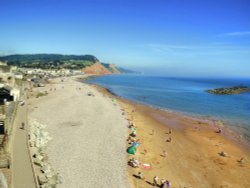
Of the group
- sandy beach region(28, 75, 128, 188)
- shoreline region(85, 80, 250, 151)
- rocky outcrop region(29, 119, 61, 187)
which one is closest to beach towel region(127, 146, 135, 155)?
sandy beach region(28, 75, 128, 188)

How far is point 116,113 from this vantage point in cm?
3844

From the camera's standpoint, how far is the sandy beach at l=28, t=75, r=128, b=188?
54.7ft

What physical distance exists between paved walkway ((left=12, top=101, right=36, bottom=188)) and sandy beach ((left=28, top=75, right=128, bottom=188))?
2.12m

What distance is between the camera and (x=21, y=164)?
15680 mm

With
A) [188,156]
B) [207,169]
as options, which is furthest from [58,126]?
[207,169]

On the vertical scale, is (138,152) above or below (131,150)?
below

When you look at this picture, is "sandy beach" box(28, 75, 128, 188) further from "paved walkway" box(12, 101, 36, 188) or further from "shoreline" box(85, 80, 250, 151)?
"shoreline" box(85, 80, 250, 151)

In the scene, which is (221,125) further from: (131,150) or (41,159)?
(41,159)

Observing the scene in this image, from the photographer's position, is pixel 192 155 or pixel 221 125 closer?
pixel 192 155

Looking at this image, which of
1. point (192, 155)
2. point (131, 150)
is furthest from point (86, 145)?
point (192, 155)

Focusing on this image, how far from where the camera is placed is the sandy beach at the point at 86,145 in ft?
54.7

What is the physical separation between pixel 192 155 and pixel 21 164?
1561cm

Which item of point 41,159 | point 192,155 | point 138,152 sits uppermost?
point 41,159

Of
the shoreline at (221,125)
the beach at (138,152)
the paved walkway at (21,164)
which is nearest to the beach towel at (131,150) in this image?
the beach at (138,152)
